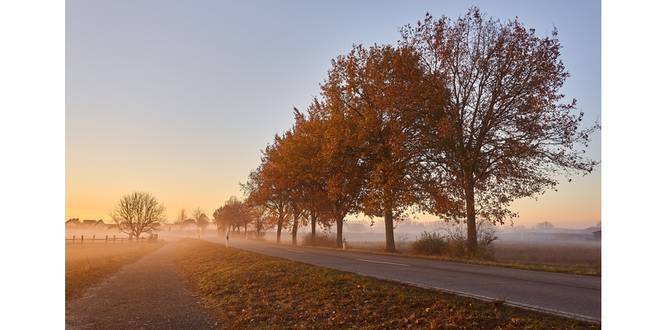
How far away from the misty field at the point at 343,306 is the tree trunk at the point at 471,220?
10.3 meters

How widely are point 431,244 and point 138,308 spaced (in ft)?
56.3

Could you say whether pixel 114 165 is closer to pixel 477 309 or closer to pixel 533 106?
pixel 477 309

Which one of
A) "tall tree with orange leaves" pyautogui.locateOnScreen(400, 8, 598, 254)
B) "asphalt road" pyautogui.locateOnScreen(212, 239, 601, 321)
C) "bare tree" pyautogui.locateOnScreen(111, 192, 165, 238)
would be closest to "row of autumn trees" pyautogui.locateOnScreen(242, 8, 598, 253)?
"tall tree with orange leaves" pyautogui.locateOnScreen(400, 8, 598, 254)

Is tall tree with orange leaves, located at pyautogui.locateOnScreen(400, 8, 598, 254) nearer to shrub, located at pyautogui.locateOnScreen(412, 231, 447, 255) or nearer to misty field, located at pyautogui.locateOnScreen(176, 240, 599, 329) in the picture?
shrub, located at pyautogui.locateOnScreen(412, 231, 447, 255)

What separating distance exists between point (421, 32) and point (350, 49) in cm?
496

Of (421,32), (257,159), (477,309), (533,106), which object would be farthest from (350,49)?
(257,159)

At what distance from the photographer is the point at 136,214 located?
264ft

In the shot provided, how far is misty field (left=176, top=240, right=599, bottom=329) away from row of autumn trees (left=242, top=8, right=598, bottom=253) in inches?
425

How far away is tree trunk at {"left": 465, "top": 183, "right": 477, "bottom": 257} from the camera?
918 inches

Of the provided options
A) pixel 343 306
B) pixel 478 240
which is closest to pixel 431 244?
pixel 478 240

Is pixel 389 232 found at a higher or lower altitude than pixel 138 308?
higher

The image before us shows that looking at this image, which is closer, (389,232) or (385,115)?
(385,115)

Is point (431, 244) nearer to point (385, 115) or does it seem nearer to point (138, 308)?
point (385, 115)

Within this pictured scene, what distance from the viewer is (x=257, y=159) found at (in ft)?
181
